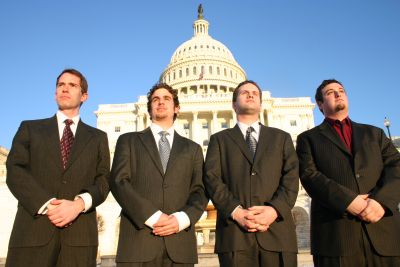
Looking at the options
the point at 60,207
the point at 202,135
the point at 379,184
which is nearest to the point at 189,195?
the point at 60,207

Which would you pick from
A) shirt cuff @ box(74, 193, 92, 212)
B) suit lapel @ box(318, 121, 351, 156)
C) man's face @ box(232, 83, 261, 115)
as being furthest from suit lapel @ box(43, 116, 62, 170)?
suit lapel @ box(318, 121, 351, 156)

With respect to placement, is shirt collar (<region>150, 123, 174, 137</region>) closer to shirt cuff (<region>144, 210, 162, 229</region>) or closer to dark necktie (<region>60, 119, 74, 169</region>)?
dark necktie (<region>60, 119, 74, 169</region>)

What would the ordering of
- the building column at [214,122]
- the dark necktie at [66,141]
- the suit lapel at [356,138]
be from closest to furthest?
the dark necktie at [66,141], the suit lapel at [356,138], the building column at [214,122]

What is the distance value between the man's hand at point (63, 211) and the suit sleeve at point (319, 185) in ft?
10.9

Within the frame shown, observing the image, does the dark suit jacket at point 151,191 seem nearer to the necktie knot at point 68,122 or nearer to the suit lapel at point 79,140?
the suit lapel at point 79,140

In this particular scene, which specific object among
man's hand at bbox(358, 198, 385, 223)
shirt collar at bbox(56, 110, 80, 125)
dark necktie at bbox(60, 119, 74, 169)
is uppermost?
shirt collar at bbox(56, 110, 80, 125)

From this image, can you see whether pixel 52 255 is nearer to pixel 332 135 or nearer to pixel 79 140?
pixel 79 140

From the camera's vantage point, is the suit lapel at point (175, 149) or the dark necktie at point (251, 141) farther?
the dark necktie at point (251, 141)

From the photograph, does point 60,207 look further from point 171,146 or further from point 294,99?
point 294,99

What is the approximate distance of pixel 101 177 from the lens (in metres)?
5.50

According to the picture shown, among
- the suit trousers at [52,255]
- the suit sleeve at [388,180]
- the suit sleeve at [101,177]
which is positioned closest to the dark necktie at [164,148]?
the suit sleeve at [101,177]

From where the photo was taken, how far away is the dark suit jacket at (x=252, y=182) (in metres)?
4.93

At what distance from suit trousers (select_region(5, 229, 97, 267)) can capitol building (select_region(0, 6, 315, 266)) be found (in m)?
13.0

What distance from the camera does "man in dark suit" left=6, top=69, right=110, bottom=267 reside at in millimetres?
4629
